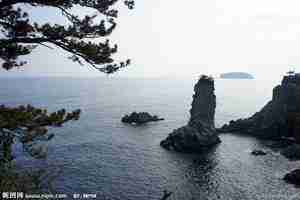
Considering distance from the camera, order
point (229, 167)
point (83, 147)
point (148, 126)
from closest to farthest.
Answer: point (229, 167), point (83, 147), point (148, 126)

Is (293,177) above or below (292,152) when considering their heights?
below

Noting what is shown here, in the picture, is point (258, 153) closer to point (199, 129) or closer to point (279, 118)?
point (199, 129)

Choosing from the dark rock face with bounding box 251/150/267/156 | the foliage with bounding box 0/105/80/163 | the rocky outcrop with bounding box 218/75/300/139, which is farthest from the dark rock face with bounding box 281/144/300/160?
the foliage with bounding box 0/105/80/163

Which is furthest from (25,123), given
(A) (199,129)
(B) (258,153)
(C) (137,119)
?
(C) (137,119)

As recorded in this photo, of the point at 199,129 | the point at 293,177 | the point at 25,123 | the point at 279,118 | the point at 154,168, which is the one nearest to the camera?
the point at 25,123

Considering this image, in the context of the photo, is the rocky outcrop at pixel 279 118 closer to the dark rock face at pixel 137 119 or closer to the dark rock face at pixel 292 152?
the dark rock face at pixel 292 152

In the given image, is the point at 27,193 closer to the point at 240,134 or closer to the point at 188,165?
the point at 188,165

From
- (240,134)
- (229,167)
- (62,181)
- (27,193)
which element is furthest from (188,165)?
(27,193)
